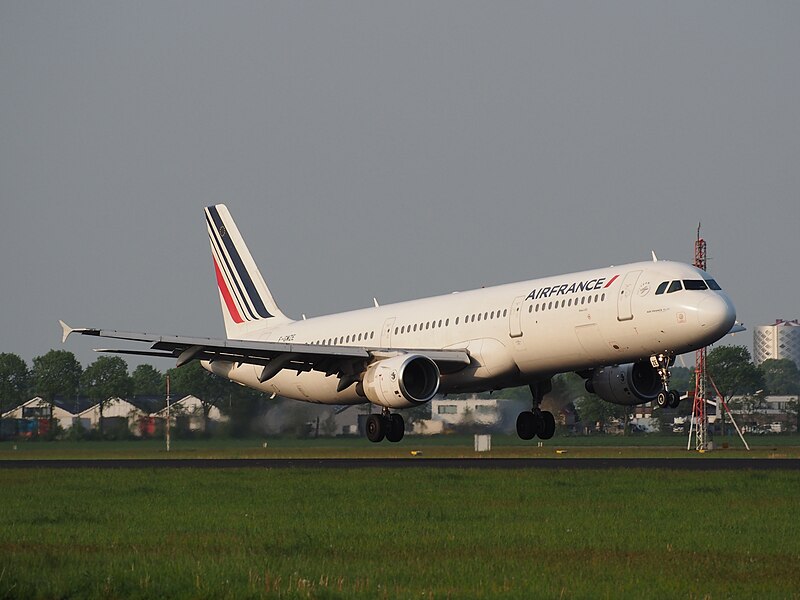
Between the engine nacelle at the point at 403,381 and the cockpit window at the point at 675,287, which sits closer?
the cockpit window at the point at 675,287

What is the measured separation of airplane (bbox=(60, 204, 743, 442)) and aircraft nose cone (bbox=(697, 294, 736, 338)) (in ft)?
0.13

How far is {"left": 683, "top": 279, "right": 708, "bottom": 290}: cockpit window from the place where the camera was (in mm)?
39625

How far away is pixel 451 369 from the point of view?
45438 millimetres

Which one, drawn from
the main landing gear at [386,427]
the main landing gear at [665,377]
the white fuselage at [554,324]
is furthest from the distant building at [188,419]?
the main landing gear at [665,377]

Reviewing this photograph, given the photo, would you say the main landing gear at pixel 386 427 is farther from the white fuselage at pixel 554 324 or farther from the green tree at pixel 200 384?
the green tree at pixel 200 384

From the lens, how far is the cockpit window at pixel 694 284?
39.6 m

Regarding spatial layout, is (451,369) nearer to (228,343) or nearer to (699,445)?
(228,343)

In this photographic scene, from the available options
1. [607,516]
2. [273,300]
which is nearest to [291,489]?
[607,516]

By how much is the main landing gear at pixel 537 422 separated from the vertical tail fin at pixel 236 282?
14582mm

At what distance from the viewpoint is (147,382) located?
116 metres

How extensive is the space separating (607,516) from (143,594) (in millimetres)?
10780

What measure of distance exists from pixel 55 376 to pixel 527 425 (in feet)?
228

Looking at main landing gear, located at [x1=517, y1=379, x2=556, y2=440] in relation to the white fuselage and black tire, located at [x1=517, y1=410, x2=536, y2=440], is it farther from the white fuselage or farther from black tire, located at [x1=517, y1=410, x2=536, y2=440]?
the white fuselage

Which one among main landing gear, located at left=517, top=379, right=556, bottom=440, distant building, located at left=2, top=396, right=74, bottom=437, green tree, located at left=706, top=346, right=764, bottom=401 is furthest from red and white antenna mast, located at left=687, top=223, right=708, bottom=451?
green tree, located at left=706, top=346, right=764, bottom=401
